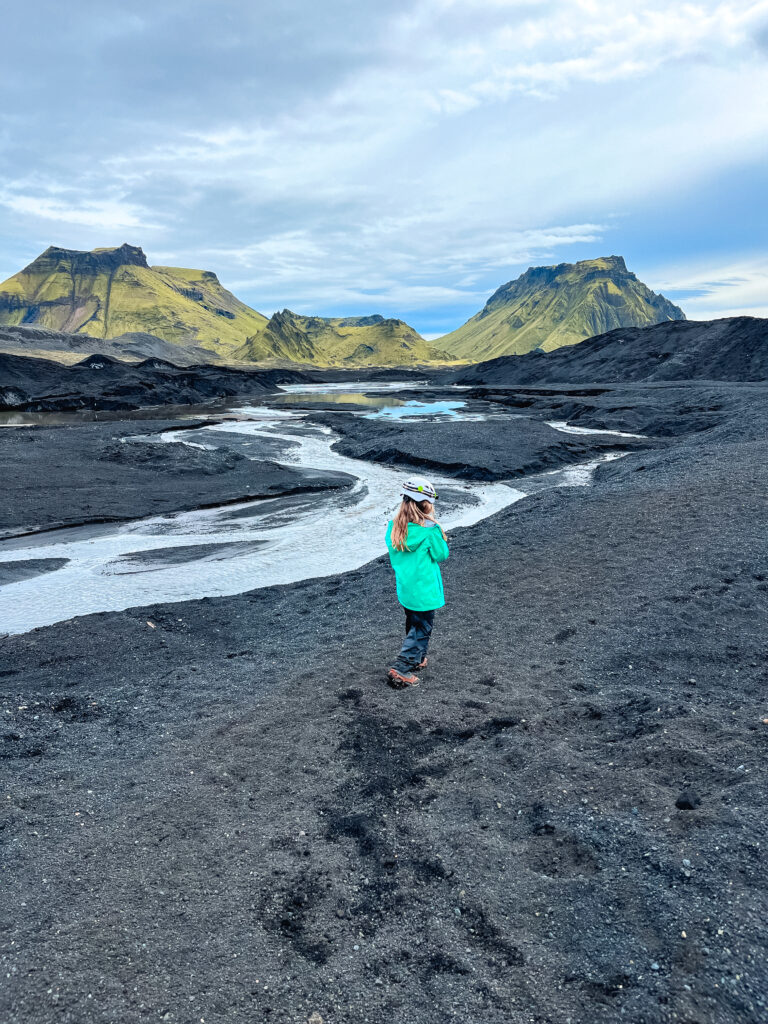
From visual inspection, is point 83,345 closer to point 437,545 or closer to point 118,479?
point 118,479

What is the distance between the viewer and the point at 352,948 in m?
3.60

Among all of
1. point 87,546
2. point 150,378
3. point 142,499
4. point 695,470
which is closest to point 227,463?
point 142,499

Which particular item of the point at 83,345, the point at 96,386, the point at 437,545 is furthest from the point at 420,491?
the point at 83,345

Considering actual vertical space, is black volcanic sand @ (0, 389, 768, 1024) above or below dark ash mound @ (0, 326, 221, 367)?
below

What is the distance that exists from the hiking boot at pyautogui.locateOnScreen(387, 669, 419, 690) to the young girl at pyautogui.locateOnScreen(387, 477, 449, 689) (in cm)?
3

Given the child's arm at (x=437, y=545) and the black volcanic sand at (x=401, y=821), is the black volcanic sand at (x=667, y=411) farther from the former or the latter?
the child's arm at (x=437, y=545)

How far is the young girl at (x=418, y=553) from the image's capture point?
6.04 m

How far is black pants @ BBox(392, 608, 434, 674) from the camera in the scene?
257 inches

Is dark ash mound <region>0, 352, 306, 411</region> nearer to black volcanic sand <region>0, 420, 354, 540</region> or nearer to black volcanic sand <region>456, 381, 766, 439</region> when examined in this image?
black volcanic sand <region>0, 420, 354, 540</region>

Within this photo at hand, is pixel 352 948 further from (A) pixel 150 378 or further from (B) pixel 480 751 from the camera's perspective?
(A) pixel 150 378

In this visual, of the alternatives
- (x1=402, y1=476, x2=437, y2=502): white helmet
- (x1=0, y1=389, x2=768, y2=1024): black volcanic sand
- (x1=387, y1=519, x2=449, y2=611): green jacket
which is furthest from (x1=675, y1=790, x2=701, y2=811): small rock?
(x1=402, y1=476, x2=437, y2=502): white helmet

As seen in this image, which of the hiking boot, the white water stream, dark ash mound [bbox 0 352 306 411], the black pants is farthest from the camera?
dark ash mound [bbox 0 352 306 411]

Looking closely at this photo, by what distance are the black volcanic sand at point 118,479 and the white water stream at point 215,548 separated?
3.13 ft

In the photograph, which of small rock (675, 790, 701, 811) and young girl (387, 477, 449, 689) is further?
young girl (387, 477, 449, 689)
